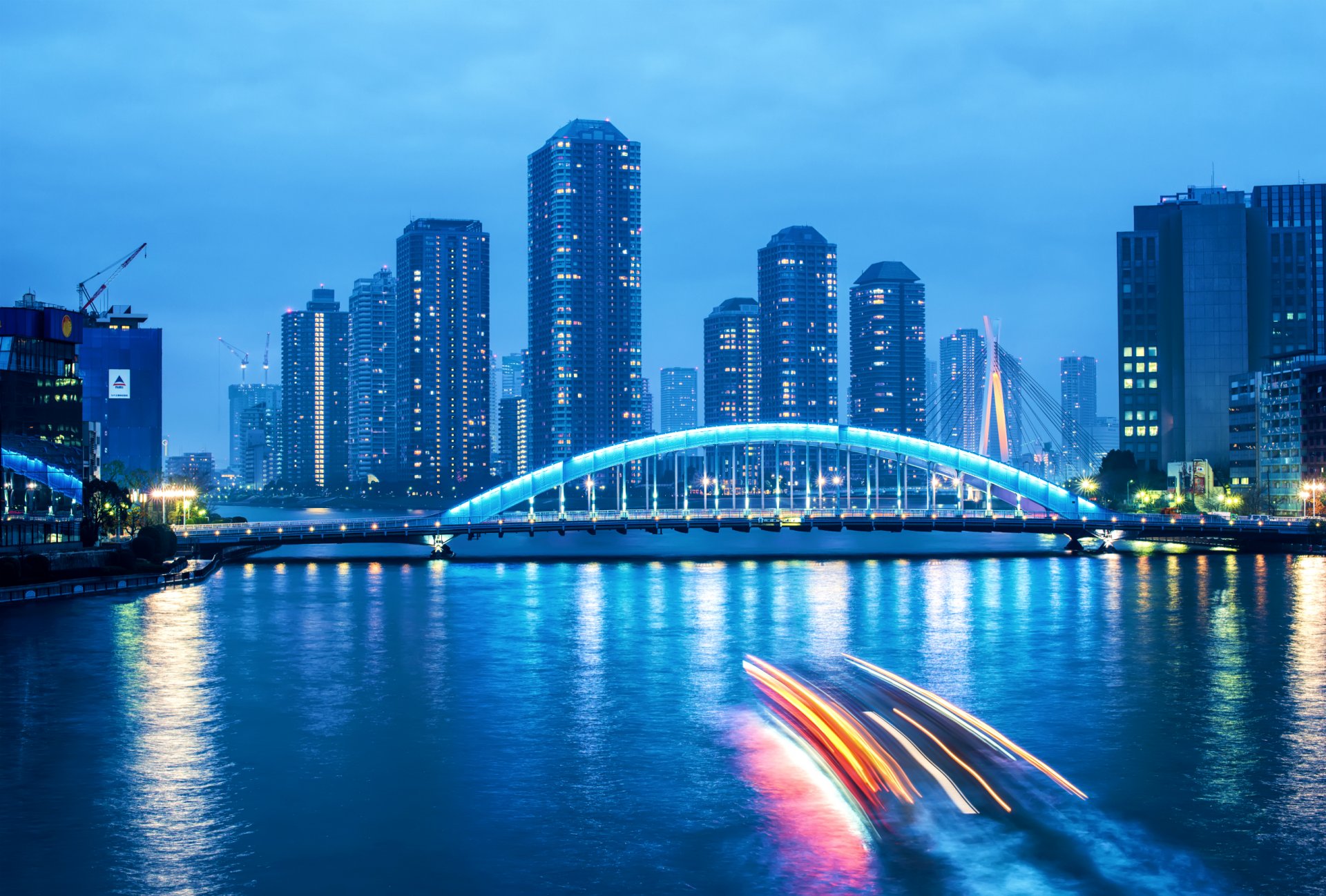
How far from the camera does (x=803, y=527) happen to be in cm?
8850

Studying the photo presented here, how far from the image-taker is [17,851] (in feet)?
67.9

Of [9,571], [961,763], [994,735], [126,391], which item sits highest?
[126,391]

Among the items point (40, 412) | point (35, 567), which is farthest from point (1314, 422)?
point (40, 412)

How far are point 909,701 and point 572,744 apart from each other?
7.40 meters

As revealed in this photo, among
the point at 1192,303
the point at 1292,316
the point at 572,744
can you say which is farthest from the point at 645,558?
the point at 1292,316

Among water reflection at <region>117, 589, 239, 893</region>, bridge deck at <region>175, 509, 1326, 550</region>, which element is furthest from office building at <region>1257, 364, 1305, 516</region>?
water reflection at <region>117, 589, 239, 893</region>

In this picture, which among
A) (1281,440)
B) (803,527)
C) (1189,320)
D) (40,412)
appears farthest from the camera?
(1189,320)

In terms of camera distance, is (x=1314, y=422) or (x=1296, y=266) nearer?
(x=1314, y=422)

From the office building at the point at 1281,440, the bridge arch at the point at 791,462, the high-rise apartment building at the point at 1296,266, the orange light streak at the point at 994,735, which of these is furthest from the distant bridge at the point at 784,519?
the high-rise apartment building at the point at 1296,266

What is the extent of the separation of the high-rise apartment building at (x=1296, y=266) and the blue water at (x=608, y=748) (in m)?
126

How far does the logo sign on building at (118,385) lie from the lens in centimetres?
14938

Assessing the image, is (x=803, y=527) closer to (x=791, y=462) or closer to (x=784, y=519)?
(x=784, y=519)

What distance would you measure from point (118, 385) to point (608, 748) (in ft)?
453

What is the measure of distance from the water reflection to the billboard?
114 meters
